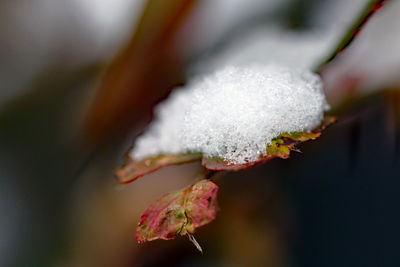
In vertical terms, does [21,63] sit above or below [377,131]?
above

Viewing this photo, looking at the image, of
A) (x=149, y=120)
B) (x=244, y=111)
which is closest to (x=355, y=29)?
(x=244, y=111)

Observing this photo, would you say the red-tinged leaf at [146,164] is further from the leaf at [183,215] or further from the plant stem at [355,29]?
the plant stem at [355,29]

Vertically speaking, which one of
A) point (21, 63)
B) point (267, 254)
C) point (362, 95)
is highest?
point (21, 63)

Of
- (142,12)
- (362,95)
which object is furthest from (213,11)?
(362,95)

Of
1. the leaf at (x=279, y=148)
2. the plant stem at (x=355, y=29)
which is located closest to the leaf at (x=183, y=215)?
the leaf at (x=279, y=148)

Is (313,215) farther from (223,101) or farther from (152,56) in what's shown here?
(152,56)

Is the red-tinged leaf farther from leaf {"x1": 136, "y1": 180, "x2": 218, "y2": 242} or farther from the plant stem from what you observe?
the plant stem

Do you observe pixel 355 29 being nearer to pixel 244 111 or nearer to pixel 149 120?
pixel 244 111
